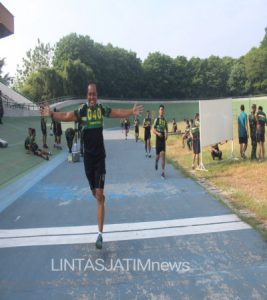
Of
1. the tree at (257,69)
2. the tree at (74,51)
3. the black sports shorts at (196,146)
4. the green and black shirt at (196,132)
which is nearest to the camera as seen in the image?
the black sports shorts at (196,146)

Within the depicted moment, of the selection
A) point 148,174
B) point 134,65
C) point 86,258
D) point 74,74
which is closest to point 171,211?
point 86,258

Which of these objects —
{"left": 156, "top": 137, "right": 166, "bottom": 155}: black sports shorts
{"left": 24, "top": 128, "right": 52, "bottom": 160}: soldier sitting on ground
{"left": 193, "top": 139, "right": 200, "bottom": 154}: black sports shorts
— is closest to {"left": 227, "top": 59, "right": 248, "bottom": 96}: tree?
{"left": 24, "top": 128, "right": 52, "bottom": 160}: soldier sitting on ground

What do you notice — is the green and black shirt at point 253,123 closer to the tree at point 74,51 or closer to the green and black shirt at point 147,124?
the green and black shirt at point 147,124

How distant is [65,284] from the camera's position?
456cm

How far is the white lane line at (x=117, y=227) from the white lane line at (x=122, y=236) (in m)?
0.19

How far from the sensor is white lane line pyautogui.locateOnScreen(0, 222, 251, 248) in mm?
6062

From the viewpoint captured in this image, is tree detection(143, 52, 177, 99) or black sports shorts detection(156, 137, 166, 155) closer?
black sports shorts detection(156, 137, 166, 155)

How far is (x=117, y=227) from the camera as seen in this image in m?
6.80

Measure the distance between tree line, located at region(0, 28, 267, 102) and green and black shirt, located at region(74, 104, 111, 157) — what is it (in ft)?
275

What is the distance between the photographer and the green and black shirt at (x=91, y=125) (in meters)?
5.86

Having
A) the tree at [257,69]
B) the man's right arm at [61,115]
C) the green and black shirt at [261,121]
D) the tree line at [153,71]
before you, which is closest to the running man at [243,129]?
the green and black shirt at [261,121]

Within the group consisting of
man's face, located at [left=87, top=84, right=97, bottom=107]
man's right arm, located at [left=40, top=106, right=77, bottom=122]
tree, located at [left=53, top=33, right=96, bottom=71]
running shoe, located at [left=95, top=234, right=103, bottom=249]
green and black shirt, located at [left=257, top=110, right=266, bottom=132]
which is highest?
tree, located at [left=53, top=33, right=96, bottom=71]

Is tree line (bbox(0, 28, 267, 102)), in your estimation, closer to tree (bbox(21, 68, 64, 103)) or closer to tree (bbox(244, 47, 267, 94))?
tree (bbox(244, 47, 267, 94))

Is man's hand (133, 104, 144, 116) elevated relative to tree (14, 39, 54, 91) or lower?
lower
